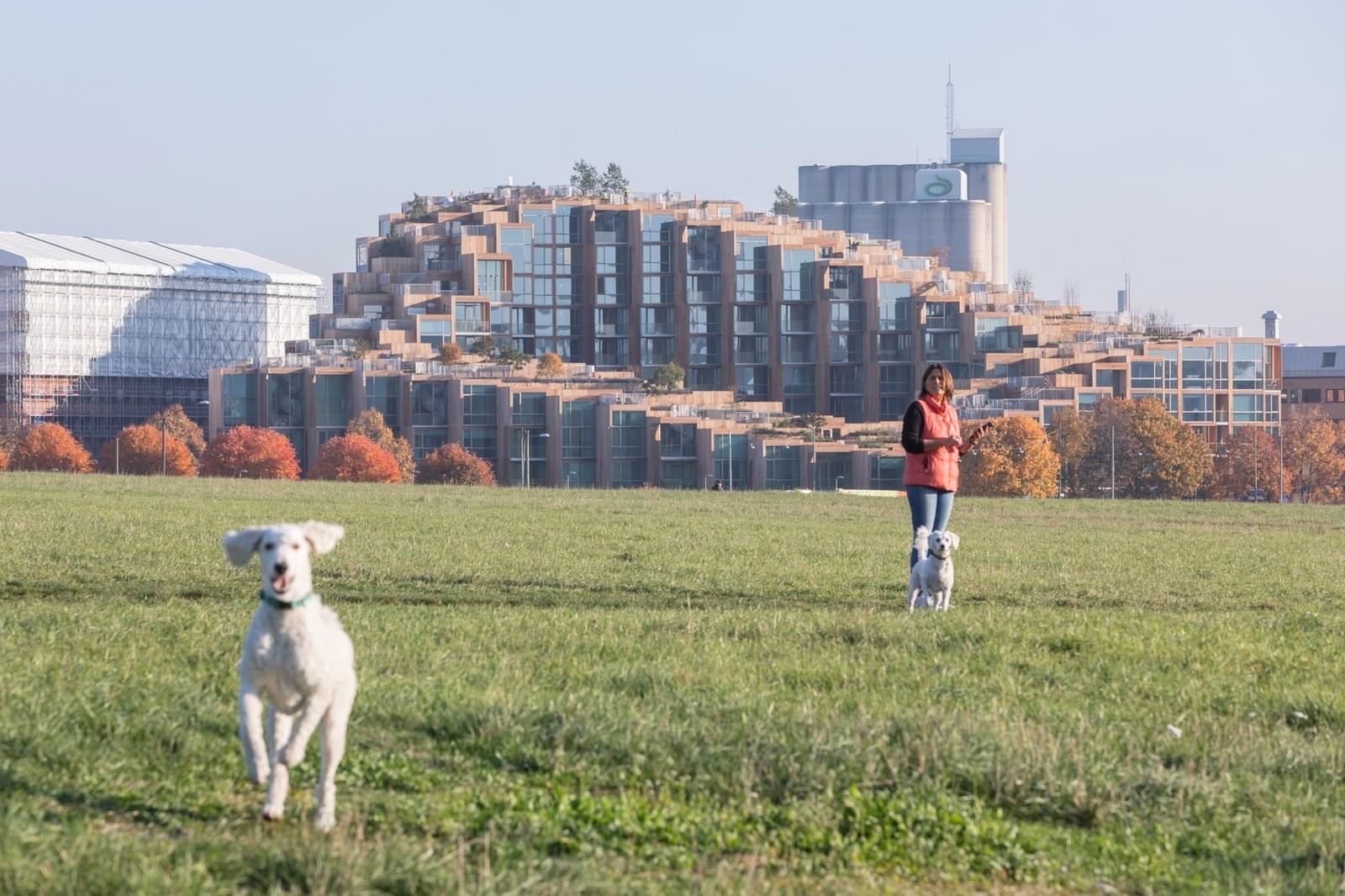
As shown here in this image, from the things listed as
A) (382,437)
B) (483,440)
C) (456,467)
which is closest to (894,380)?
(483,440)

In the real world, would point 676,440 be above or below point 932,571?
above

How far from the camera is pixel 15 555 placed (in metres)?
24.6

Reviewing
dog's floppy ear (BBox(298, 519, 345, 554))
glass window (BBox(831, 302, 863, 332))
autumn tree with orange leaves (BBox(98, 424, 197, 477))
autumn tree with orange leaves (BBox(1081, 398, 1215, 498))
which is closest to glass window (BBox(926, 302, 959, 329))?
glass window (BBox(831, 302, 863, 332))

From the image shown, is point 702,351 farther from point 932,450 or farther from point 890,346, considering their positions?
point 932,450

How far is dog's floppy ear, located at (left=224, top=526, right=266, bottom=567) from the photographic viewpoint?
8.17 m

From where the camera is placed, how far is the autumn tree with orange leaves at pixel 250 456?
5591 inches

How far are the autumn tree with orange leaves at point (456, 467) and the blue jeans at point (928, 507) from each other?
126 m

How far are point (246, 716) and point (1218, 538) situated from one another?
3199 cm

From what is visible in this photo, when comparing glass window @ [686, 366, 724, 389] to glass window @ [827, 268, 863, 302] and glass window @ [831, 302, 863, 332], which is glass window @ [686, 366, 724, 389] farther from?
glass window @ [827, 268, 863, 302]

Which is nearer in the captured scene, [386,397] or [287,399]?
[386,397]

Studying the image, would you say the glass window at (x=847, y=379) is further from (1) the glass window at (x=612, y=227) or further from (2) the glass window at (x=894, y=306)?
(1) the glass window at (x=612, y=227)

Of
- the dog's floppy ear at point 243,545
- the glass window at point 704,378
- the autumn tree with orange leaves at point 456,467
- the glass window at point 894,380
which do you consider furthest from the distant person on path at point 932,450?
the glass window at point 704,378

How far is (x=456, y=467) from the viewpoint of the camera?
5704 inches

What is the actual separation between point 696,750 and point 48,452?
157m
